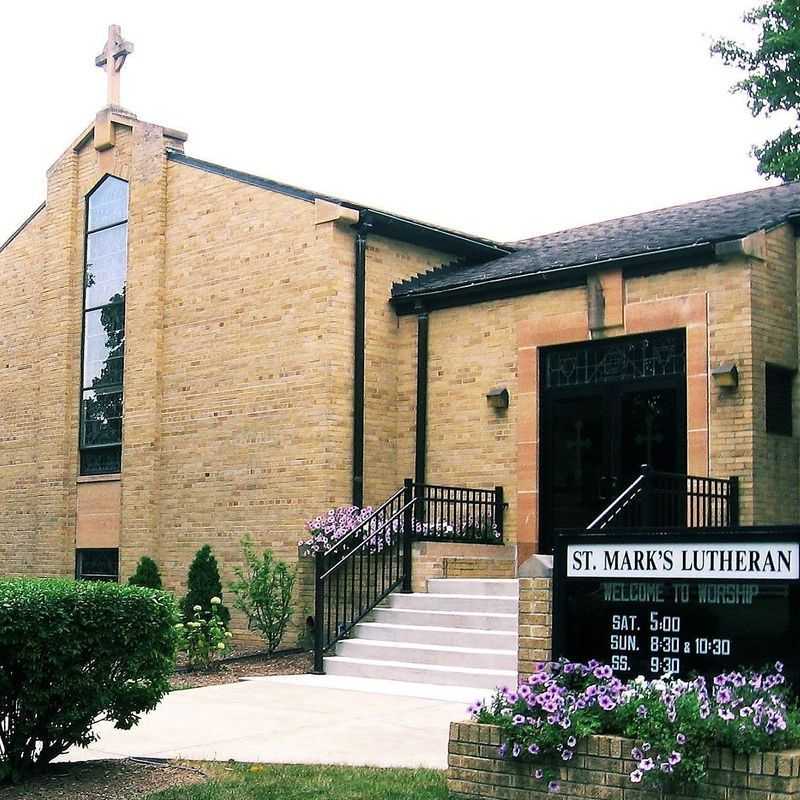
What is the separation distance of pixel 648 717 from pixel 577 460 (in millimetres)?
9083

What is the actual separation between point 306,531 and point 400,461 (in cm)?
173

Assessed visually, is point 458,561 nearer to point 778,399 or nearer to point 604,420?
point 604,420

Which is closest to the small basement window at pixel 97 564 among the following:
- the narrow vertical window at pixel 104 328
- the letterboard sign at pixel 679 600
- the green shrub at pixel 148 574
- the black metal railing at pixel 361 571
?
the narrow vertical window at pixel 104 328

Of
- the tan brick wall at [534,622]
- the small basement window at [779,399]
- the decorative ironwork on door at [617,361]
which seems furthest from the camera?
the decorative ironwork on door at [617,361]

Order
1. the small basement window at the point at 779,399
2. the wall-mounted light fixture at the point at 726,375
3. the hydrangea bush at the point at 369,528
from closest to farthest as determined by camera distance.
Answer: the wall-mounted light fixture at the point at 726,375 < the small basement window at the point at 779,399 < the hydrangea bush at the point at 369,528

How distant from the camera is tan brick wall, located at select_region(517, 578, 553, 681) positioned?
8.80m

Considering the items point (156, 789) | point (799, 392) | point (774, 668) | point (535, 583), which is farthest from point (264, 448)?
point (774, 668)

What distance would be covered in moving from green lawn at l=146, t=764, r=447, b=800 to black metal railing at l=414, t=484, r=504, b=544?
740 centimetres

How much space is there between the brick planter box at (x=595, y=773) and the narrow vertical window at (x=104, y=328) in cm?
1349

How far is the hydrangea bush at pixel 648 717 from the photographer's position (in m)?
6.05

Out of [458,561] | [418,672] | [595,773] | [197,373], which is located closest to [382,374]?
[197,373]

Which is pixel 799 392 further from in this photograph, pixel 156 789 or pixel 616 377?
pixel 156 789

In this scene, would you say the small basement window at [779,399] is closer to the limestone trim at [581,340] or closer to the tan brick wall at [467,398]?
the limestone trim at [581,340]

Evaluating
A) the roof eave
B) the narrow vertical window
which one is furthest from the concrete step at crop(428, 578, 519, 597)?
the narrow vertical window
